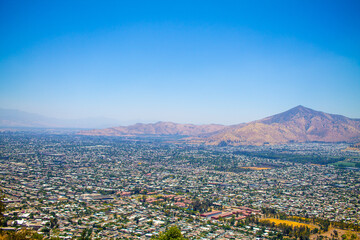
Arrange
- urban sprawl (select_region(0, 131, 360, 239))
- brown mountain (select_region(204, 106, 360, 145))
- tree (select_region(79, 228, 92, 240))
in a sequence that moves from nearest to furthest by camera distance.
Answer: tree (select_region(79, 228, 92, 240)), urban sprawl (select_region(0, 131, 360, 239)), brown mountain (select_region(204, 106, 360, 145))

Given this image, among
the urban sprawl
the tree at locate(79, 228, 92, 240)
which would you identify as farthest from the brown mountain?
the tree at locate(79, 228, 92, 240)

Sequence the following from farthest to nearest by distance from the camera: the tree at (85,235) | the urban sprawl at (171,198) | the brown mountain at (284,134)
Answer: the brown mountain at (284,134), the urban sprawl at (171,198), the tree at (85,235)

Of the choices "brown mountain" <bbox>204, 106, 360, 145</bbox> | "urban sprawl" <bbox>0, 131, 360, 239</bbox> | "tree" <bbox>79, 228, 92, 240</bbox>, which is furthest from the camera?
"brown mountain" <bbox>204, 106, 360, 145</bbox>

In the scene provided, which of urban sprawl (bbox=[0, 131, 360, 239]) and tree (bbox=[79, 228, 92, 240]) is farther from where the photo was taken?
urban sprawl (bbox=[0, 131, 360, 239])

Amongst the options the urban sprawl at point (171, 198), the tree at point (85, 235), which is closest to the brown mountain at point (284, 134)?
the urban sprawl at point (171, 198)

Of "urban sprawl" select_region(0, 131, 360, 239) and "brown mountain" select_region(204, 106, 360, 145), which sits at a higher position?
"brown mountain" select_region(204, 106, 360, 145)

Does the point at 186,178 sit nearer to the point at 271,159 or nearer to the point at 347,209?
the point at 347,209

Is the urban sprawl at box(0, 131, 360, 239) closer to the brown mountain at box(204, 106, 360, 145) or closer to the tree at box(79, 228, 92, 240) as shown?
the tree at box(79, 228, 92, 240)

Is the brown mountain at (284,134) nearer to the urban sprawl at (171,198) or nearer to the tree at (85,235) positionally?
the urban sprawl at (171,198)

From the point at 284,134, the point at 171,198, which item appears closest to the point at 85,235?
the point at 171,198

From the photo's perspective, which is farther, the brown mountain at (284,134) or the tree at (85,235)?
the brown mountain at (284,134)

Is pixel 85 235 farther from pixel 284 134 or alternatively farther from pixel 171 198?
pixel 284 134
